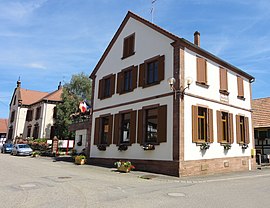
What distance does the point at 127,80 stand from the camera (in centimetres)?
1950

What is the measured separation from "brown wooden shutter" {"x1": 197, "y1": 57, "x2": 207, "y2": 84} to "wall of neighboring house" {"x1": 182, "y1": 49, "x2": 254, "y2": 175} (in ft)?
0.89

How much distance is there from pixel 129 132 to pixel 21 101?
123 ft

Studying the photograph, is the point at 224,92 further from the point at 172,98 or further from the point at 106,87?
the point at 106,87

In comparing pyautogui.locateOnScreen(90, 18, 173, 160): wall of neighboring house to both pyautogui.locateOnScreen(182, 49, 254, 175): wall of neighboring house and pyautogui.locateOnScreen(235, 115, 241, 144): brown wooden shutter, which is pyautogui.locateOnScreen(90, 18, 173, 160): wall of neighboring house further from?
pyautogui.locateOnScreen(235, 115, 241, 144): brown wooden shutter

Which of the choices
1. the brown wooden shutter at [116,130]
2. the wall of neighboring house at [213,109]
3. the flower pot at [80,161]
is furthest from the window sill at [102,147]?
the wall of neighboring house at [213,109]

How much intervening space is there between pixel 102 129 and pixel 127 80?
14.6 ft

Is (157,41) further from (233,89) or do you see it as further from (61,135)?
(61,135)

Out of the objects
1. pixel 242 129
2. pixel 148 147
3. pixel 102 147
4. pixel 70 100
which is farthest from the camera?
pixel 70 100

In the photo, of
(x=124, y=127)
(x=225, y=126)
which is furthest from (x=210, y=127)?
(x=124, y=127)

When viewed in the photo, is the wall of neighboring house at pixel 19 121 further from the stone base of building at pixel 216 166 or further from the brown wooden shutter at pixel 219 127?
the stone base of building at pixel 216 166

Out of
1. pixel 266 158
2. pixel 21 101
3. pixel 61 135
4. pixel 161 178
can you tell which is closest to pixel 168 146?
pixel 161 178

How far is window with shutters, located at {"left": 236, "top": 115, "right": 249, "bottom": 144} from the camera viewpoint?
18.6 meters

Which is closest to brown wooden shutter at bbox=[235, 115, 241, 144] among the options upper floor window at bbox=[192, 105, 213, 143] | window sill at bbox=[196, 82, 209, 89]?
upper floor window at bbox=[192, 105, 213, 143]

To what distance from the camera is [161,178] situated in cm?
1312
